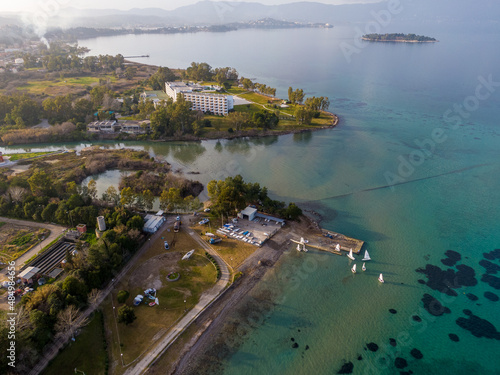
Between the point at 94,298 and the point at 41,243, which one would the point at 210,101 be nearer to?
the point at 41,243

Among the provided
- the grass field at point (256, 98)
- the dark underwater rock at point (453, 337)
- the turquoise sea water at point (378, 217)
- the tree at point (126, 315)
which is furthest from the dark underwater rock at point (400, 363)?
the grass field at point (256, 98)

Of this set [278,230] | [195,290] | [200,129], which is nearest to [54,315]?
[195,290]

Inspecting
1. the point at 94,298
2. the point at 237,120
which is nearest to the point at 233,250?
the point at 94,298

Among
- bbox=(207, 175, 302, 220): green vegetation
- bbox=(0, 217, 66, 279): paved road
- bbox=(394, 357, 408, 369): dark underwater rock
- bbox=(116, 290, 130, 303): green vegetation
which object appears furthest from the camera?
bbox=(207, 175, 302, 220): green vegetation

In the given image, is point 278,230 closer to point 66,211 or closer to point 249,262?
point 249,262

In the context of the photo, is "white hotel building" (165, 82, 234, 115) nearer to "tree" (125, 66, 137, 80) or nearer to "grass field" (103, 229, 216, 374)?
"tree" (125, 66, 137, 80)

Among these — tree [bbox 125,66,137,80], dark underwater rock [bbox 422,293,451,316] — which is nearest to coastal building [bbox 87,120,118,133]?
tree [bbox 125,66,137,80]

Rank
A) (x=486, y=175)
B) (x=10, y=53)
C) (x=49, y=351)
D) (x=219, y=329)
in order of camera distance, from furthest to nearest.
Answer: (x=10, y=53) < (x=486, y=175) < (x=219, y=329) < (x=49, y=351)

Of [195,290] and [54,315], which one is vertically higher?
[54,315]
